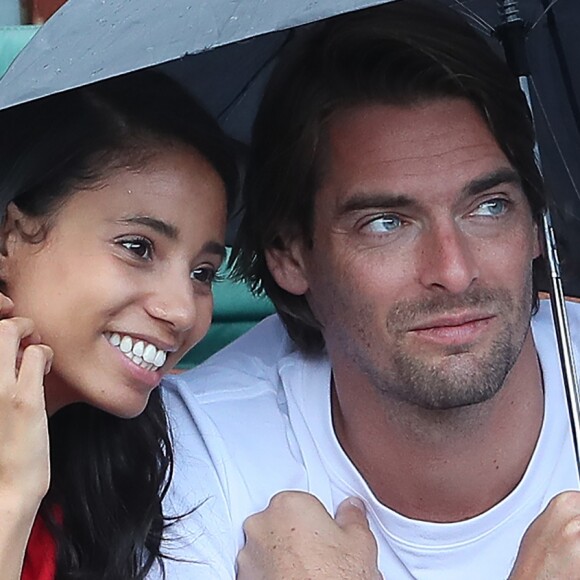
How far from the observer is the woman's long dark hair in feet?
5.66

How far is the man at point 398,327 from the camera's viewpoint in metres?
1.96

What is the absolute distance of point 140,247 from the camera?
1.69 metres

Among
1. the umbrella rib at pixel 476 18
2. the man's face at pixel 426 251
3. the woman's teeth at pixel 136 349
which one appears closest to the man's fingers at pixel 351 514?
the man's face at pixel 426 251

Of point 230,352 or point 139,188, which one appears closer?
point 139,188

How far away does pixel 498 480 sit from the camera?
6.91ft

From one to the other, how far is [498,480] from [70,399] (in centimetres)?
83

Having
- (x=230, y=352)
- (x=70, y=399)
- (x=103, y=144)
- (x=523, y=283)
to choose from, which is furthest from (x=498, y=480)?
(x=103, y=144)

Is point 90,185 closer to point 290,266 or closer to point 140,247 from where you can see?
point 140,247

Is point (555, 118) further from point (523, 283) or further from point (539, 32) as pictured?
point (523, 283)

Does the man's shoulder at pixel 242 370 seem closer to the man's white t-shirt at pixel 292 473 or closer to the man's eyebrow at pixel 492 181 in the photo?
the man's white t-shirt at pixel 292 473

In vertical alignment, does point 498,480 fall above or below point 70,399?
below

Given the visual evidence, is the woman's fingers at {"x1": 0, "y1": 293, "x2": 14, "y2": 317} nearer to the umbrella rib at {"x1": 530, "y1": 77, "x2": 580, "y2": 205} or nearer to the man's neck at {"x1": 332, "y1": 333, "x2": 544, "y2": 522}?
the man's neck at {"x1": 332, "y1": 333, "x2": 544, "y2": 522}

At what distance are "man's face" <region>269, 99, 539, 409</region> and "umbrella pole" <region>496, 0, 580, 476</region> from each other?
2.6 inches

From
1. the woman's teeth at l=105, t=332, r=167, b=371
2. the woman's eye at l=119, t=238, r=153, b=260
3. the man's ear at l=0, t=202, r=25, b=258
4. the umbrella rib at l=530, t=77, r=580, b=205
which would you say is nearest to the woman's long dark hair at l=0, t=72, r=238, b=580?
the man's ear at l=0, t=202, r=25, b=258
